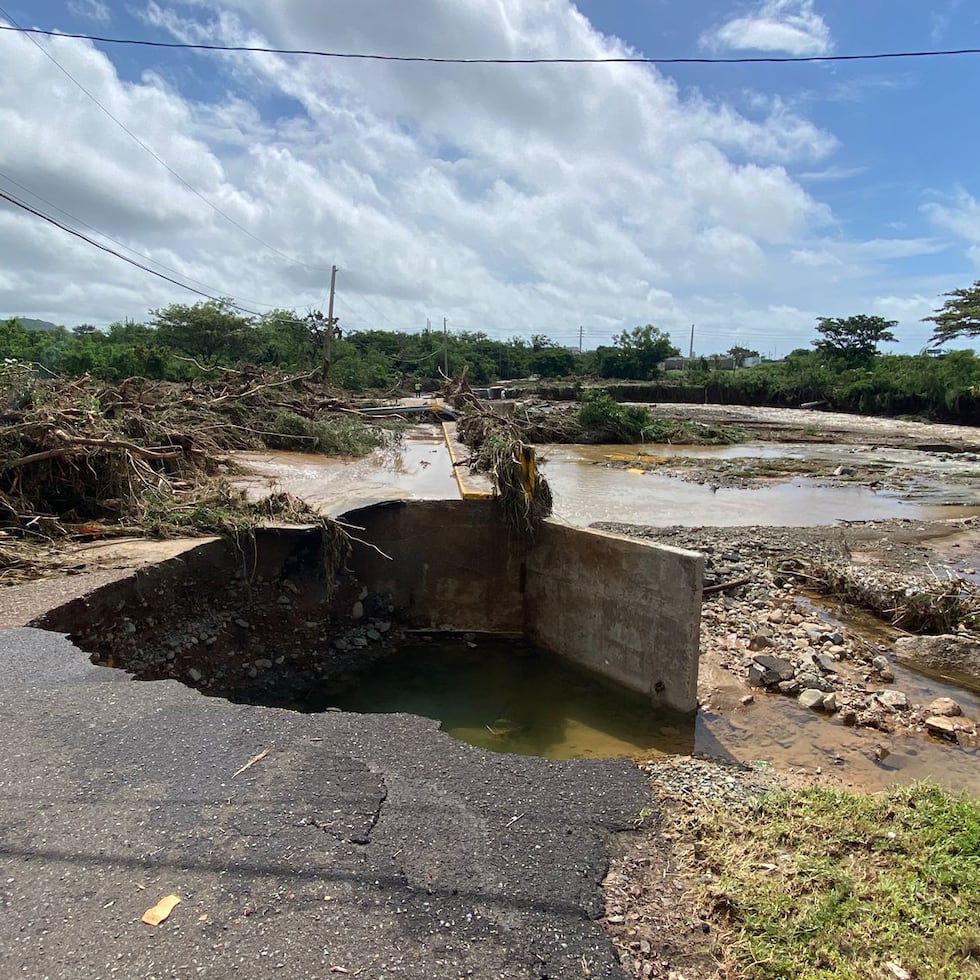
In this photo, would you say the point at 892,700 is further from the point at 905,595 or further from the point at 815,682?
the point at 905,595

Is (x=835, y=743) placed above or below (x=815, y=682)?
below

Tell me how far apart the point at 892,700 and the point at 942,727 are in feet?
1.55

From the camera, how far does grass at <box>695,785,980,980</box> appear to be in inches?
100

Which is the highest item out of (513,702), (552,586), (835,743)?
(552,586)

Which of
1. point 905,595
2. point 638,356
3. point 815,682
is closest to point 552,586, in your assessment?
point 815,682

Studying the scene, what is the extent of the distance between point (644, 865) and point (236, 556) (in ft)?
17.7

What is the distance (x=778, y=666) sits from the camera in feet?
22.2

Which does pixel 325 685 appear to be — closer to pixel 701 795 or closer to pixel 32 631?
pixel 32 631

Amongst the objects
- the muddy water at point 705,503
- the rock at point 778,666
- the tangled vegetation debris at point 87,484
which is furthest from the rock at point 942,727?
the muddy water at point 705,503

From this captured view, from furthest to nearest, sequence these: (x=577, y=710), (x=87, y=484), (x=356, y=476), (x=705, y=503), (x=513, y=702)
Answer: (x=705, y=503)
(x=356, y=476)
(x=87, y=484)
(x=513, y=702)
(x=577, y=710)

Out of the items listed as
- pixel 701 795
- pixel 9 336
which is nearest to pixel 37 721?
pixel 701 795

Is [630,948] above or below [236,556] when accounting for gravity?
below

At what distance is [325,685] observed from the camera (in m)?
7.10

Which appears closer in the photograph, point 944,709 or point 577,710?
point 944,709
